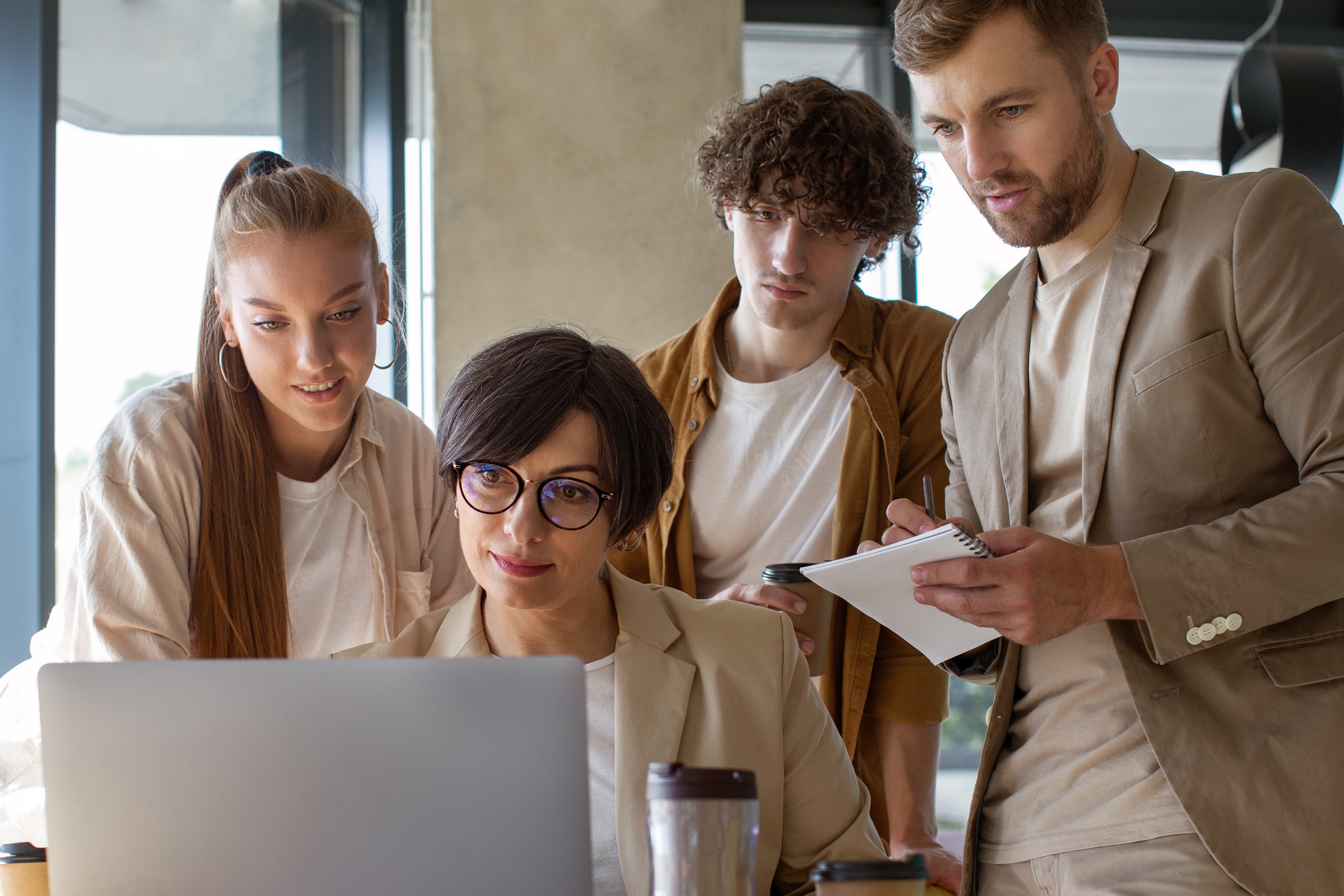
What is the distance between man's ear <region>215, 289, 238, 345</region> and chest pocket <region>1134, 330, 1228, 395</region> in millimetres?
1420

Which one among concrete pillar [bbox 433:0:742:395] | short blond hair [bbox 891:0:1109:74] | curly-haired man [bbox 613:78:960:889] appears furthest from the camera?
concrete pillar [bbox 433:0:742:395]

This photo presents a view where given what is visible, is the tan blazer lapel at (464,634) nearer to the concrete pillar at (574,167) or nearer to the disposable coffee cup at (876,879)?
the disposable coffee cup at (876,879)

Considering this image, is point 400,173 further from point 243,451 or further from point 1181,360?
point 1181,360

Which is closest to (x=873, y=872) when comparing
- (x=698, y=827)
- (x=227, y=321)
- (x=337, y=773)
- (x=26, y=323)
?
(x=698, y=827)

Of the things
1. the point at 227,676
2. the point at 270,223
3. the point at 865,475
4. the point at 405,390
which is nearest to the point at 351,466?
the point at 270,223

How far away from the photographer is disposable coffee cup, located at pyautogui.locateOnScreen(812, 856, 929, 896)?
90 centimetres

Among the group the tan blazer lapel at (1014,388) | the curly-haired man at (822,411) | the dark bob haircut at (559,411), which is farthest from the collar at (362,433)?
the tan blazer lapel at (1014,388)

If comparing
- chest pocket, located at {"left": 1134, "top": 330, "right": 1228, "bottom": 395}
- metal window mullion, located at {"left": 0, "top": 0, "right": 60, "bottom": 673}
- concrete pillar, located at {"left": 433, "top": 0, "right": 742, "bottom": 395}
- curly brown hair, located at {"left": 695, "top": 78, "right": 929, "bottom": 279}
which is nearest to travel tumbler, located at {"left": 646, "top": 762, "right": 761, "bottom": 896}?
chest pocket, located at {"left": 1134, "top": 330, "right": 1228, "bottom": 395}

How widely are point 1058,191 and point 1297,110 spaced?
157 centimetres

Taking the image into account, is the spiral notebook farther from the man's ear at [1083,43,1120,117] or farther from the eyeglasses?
the man's ear at [1083,43,1120,117]

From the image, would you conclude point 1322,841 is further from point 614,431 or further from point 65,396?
point 65,396

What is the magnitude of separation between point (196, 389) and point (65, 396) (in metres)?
1.06

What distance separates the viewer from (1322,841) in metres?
1.38

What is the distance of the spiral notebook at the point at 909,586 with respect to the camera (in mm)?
→ 1317
